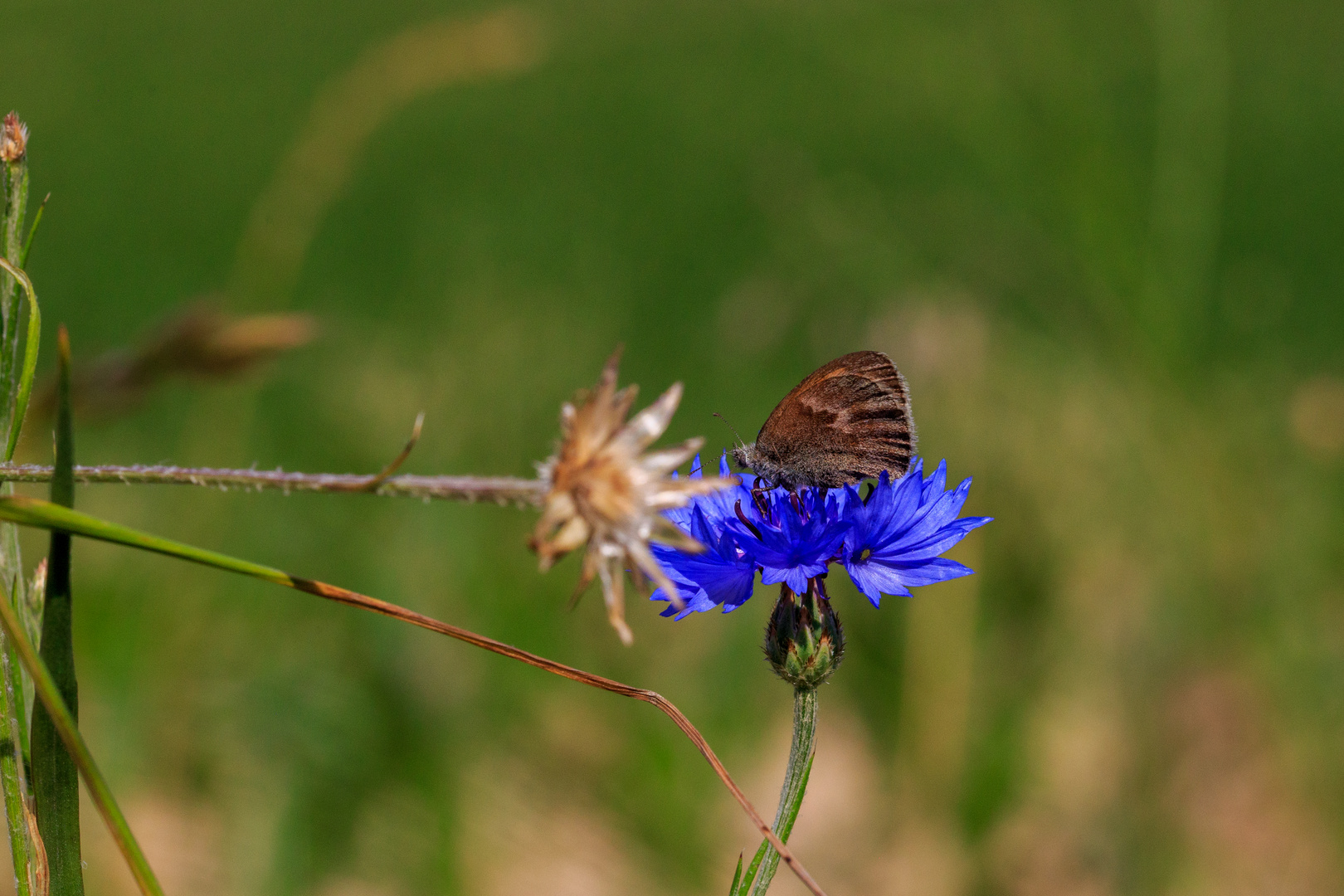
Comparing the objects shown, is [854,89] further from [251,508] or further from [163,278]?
[251,508]

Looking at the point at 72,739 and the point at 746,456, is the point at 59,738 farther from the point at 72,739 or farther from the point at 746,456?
the point at 746,456

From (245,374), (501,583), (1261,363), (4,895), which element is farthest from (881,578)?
(1261,363)

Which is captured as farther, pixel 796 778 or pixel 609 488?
pixel 796 778

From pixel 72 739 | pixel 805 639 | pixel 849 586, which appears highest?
pixel 849 586

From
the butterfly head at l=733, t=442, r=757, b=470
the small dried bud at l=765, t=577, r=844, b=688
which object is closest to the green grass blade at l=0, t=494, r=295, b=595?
the small dried bud at l=765, t=577, r=844, b=688

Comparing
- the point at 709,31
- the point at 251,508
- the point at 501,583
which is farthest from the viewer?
the point at 709,31

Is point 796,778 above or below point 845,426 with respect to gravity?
below

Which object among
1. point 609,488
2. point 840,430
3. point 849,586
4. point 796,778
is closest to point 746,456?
point 840,430
